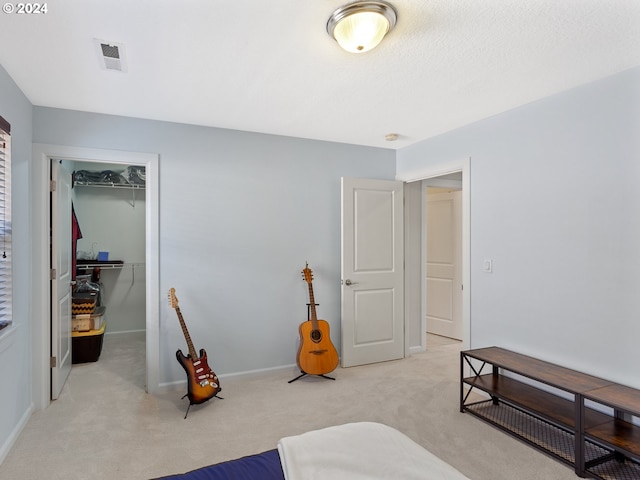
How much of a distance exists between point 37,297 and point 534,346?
3846 millimetres

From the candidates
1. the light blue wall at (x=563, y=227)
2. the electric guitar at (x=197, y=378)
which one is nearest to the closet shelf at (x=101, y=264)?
the electric guitar at (x=197, y=378)

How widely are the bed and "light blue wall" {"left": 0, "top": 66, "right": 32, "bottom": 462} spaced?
5.94 feet

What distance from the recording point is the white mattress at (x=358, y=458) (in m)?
1.25

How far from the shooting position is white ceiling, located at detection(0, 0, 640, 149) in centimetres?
174

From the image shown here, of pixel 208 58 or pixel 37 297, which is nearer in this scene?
pixel 208 58

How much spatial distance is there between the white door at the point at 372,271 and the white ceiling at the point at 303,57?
3.42ft

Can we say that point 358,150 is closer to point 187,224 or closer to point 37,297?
point 187,224

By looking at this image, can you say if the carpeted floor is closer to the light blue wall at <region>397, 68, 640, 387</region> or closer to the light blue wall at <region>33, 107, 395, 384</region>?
the light blue wall at <region>33, 107, 395, 384</region>

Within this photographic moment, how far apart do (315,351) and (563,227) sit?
89.7 inches

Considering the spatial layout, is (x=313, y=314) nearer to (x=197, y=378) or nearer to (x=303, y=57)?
(x=197, y=378)

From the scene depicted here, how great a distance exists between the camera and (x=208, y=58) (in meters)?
2.18

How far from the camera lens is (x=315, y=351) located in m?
3.56

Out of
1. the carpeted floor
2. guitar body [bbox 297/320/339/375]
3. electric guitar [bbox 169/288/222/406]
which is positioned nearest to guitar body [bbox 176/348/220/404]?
electric guitar [bbox 169/288/222/406]

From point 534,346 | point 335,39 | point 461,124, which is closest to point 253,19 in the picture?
point 335,39
